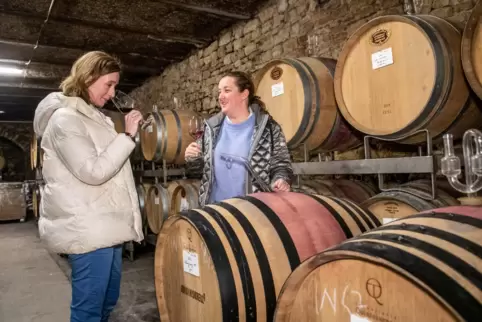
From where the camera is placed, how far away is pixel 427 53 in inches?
77.4

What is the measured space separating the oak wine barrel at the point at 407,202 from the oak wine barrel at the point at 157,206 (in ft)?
9.68

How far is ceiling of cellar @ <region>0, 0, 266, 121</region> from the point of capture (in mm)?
4488

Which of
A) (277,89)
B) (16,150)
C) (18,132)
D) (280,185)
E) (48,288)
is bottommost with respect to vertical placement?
(48,288)

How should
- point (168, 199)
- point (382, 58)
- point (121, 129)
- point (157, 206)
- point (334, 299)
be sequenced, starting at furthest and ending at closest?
point (121, 129)
point (157, 206)
point (168, 199)
point (382, 58)
point (334, 299)

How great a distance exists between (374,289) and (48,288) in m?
4.29

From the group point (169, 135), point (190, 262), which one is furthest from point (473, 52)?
point (169, 135)

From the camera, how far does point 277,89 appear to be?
288 centimetres

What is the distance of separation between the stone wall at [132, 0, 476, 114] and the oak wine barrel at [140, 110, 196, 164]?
1049mm

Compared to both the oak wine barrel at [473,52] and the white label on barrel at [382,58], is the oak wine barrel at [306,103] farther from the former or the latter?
the oak wine barrel at [473,52]

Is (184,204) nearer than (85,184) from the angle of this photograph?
No

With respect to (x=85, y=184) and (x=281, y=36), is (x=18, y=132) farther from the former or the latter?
(x=85, y=184)

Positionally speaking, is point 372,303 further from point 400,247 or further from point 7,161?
point 7,161

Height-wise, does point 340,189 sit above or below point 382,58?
below

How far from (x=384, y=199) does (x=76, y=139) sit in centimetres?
166
